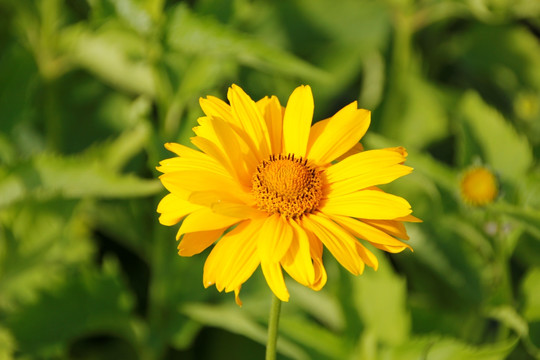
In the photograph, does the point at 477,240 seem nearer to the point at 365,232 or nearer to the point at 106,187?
the point at 365,232

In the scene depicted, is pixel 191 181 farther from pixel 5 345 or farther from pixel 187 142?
pixel 5 345

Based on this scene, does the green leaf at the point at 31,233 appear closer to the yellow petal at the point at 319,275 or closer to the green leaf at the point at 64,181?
the green leaf at the point at 64,181

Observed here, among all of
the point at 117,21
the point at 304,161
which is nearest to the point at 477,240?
the point at 304,161

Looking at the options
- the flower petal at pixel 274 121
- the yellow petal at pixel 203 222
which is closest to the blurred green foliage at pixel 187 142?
the flower petal at pixel 274 121

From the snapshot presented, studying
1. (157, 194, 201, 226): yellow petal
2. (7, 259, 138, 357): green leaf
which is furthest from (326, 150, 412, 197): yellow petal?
(7, 259, 138, 357): green leaf

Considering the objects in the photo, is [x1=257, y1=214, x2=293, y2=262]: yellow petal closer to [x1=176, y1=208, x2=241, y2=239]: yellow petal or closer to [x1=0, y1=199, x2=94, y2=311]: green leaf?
[x1=176, y1=208, x2=241, y2=239]: yellow petal

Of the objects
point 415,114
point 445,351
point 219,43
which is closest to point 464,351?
point 445,351
